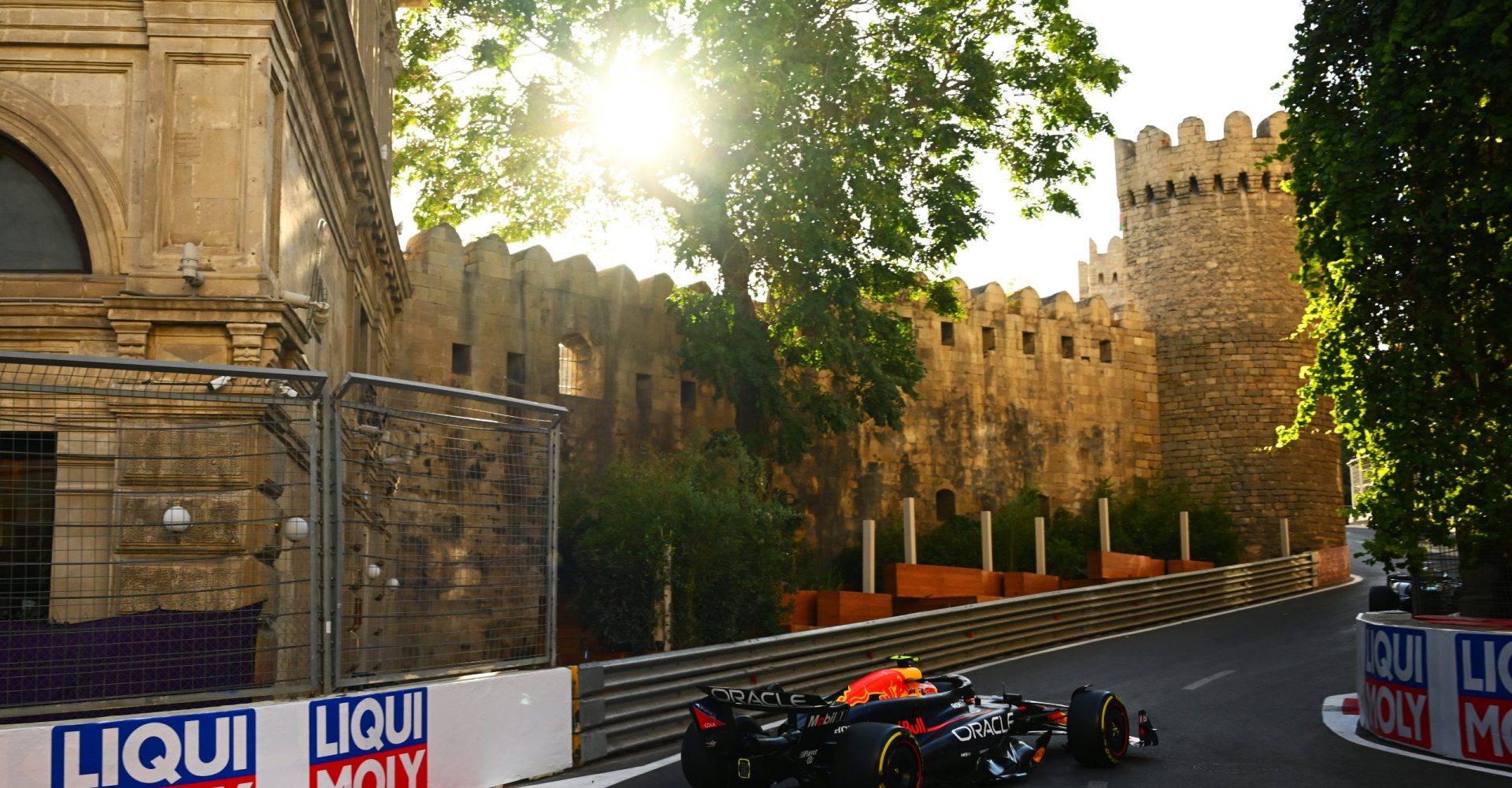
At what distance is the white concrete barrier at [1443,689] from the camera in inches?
439

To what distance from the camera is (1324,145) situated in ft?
48.4

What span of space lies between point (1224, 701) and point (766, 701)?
736 cm

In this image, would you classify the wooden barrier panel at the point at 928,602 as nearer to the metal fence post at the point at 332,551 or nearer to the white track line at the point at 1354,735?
the white track line at the point at 1354,735

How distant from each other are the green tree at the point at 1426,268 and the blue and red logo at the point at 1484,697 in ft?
7.95

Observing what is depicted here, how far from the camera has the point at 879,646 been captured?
Result: 1627 centimetres

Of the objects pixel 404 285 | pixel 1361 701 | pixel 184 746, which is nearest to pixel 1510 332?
pixel 1361 701

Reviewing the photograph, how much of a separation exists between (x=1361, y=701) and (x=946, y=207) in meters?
13.5

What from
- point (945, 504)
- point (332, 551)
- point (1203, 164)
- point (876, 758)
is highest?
point (1203, 164)

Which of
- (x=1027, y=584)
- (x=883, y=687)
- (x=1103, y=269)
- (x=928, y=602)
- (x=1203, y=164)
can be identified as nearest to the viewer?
(x=883, y=687)

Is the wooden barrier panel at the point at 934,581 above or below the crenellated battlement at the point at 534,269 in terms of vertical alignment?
below

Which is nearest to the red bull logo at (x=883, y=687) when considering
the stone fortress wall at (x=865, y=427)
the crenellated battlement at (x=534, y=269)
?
the stone fortress wall at (x=865, y=427)

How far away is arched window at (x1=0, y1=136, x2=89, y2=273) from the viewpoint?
11.9 m

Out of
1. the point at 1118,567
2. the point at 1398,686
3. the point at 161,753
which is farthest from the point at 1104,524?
the point at 161,753

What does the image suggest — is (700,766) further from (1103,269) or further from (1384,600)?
(1103,269)
